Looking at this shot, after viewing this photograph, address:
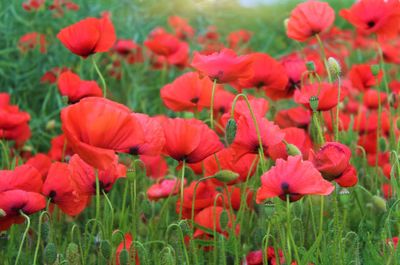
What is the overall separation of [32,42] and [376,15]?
156cm

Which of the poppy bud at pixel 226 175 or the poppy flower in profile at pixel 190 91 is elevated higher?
the poppy flower in profile at pixel 190 91

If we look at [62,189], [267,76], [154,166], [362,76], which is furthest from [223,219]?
[362,76]

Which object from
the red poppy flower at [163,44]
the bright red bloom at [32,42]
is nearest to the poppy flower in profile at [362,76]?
the red poppy flower at [163,44]

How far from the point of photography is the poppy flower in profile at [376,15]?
5.91 feet

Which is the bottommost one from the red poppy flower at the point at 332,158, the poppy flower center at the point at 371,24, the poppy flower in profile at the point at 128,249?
the poppy flower in profile at the point at 128,249

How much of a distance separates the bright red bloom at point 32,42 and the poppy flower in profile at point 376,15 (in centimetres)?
141

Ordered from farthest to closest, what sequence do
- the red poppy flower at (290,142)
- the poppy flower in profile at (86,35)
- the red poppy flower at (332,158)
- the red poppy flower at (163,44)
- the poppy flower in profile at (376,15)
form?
the red poppy flower at (163,44), the poppy flower in profile at (376,15), the poppy flower in profile at (86,35), the red poppy flower at (290,142), the red poppy flower at (332,158)

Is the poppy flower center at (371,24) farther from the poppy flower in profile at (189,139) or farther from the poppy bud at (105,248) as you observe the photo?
the poppy bud at (105,248)

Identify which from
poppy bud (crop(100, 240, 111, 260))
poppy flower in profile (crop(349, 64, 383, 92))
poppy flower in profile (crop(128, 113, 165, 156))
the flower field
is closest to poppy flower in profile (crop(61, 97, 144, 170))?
the flower field

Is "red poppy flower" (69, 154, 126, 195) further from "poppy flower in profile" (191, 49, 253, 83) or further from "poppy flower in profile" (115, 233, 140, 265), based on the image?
"poppy flower in profile" (191, 49, 253, 83)

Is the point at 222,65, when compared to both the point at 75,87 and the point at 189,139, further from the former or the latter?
the point at 75,87

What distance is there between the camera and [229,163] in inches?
61.8

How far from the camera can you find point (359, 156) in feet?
7.40

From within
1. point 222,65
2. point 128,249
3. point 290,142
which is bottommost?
point 128,249
